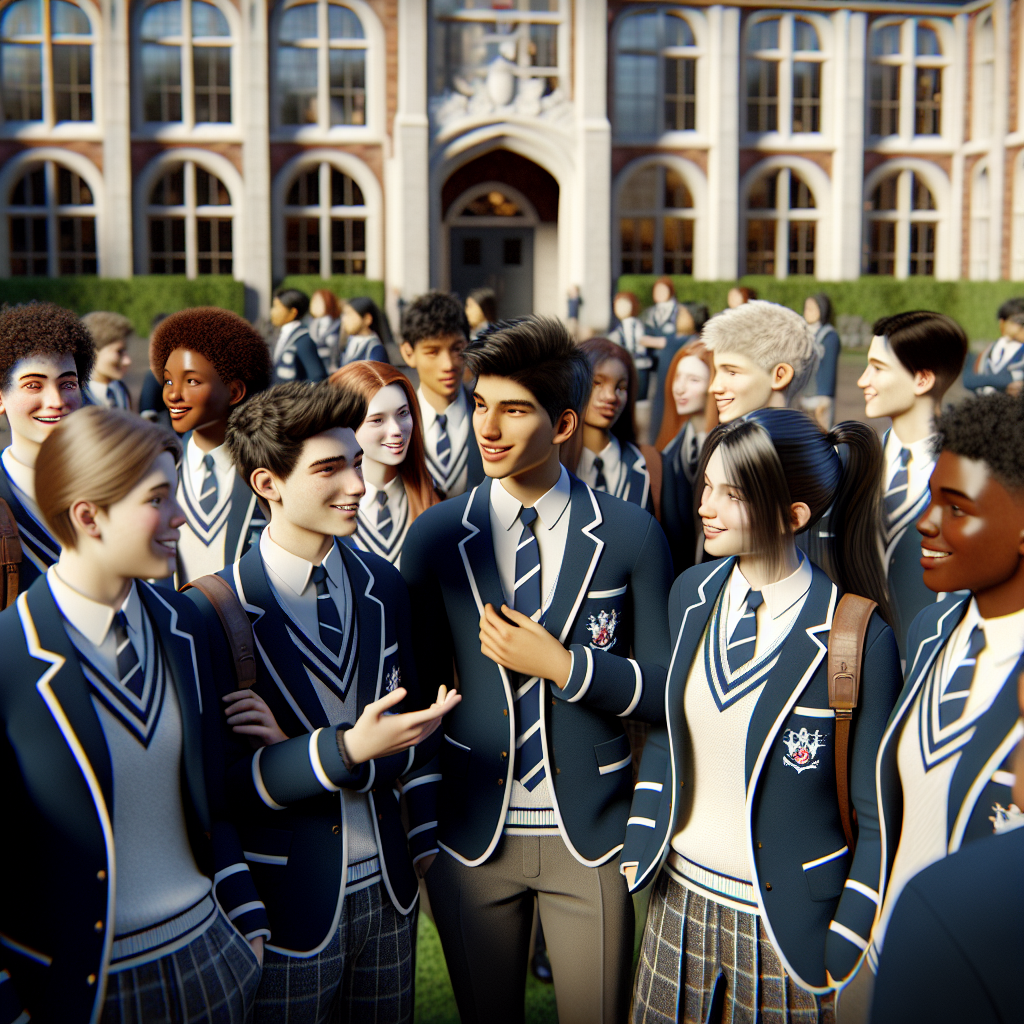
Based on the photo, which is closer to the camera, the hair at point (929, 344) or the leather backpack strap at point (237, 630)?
the leather backpack strap at point (237, 630)

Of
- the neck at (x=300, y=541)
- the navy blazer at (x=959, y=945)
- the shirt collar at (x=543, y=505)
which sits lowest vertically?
the navy blazer at (x=959, y=945)

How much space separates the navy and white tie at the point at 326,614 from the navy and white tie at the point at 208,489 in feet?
5.07

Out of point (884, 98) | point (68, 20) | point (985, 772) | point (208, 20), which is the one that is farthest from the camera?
point (884, 98)

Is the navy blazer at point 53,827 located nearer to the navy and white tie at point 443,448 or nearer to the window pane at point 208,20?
the navy and white tie at point 443,448

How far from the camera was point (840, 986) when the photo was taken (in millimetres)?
2248

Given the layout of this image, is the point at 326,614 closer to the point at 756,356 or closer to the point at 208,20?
the point at 756,356

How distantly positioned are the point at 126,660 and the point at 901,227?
1043 inches

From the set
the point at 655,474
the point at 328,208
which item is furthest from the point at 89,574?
the point at 328,208

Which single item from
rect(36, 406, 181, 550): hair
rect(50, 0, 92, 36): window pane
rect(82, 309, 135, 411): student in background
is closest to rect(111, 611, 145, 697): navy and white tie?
rect(36, 406, 181, 550): hair

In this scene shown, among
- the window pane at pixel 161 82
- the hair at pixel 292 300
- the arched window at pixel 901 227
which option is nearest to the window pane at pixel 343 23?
the window pane at pixel 161 82

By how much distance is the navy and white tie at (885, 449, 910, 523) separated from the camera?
3746 millimetres

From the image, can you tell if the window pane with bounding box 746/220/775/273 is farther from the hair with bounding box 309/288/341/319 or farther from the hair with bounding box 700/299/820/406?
the hair with bounding box 700/299/820/406

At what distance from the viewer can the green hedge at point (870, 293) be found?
2327 centimetres

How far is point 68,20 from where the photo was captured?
2255cm
